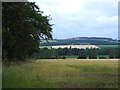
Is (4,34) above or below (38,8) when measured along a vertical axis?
below

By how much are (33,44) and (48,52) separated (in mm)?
37104

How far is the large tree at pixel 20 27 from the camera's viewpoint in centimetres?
Result: 2860

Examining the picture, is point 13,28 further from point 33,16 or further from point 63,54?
point 63,54

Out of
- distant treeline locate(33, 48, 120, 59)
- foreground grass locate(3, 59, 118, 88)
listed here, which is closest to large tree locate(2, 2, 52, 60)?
foreground grass locate(3, 59, 118, 88)

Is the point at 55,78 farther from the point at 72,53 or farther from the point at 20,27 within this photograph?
the point at 72,53

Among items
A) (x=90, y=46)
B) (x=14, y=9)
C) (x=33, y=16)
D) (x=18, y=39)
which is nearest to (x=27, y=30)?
(x=18, y=39)

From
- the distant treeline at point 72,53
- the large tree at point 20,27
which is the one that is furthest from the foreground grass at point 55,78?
the distant treeline at point 72,53

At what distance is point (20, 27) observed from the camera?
110 ft

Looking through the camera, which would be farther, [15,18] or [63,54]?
[63,54]

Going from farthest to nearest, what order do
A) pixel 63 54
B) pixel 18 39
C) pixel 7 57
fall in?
pixel 63 54
pixel 7 57
pixel 18 39

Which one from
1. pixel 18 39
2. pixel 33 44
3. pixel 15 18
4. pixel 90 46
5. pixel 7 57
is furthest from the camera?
pixel 90 46

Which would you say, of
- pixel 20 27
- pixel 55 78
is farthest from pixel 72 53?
pixel 55 78

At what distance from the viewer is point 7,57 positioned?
3978cm

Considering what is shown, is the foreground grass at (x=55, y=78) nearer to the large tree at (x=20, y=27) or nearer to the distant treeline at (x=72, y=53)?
the large tree at (x=20, y=27)
